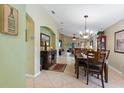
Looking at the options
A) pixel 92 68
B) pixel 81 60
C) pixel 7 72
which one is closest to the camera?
pixel 7 72

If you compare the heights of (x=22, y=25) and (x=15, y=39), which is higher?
(x=22, y=25)

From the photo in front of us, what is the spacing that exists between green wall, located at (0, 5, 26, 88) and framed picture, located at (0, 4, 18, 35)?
2.8 inches

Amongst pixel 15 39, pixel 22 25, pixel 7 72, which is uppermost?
pixel 22 25

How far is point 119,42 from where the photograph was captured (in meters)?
5.58

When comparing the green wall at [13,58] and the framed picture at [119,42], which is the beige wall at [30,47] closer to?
the green wall at [13,58]

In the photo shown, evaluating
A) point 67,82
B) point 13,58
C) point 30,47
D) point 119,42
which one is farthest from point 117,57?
point 13,58

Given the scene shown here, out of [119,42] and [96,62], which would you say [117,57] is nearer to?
[119,42]

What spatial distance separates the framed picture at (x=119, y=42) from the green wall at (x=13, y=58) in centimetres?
430

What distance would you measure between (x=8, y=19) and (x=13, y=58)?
525 millimetres

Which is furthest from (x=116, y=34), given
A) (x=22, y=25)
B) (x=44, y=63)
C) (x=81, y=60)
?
(x=22, y=25)

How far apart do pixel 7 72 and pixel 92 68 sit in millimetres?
2768

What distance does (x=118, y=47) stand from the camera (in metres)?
5.67
